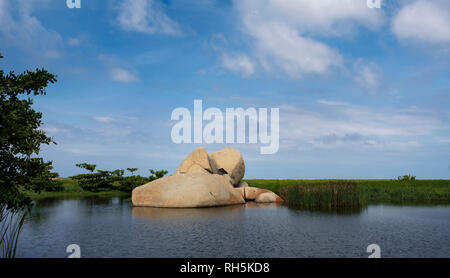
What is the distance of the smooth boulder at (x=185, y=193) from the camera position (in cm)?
2009

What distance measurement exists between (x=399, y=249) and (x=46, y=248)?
9814 millimetres

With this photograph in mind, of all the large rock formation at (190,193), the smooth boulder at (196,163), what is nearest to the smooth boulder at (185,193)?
the large rock formation at (190,193)

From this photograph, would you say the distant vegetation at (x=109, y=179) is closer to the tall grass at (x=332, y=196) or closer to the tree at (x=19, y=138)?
the tall grass at (x=332, y=196)

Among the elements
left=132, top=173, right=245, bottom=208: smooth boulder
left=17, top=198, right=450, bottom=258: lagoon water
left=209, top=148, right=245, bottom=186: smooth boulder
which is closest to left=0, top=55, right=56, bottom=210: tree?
left=17, top=198, right=450, bottom=258: lagoon water

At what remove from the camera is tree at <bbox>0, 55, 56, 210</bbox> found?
7.10 meters

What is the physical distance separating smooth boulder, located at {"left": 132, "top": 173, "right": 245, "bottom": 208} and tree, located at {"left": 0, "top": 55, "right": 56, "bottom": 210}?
40.9ft

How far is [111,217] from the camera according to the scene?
612 inches

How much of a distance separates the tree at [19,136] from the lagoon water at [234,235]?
223 centimetres

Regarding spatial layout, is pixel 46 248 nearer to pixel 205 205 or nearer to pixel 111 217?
pixel 111 217

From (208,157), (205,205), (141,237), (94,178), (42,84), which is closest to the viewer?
(42,84)

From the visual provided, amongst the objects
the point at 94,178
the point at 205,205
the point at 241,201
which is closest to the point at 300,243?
the point at 205,205

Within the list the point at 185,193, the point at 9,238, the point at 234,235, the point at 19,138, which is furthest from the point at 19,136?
the point at 185,193

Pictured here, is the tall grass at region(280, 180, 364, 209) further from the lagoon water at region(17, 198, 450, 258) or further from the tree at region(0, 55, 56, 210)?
the tree at region(0, 55, 56, 210)

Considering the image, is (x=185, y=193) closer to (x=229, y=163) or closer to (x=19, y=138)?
(x=229, y=163)
